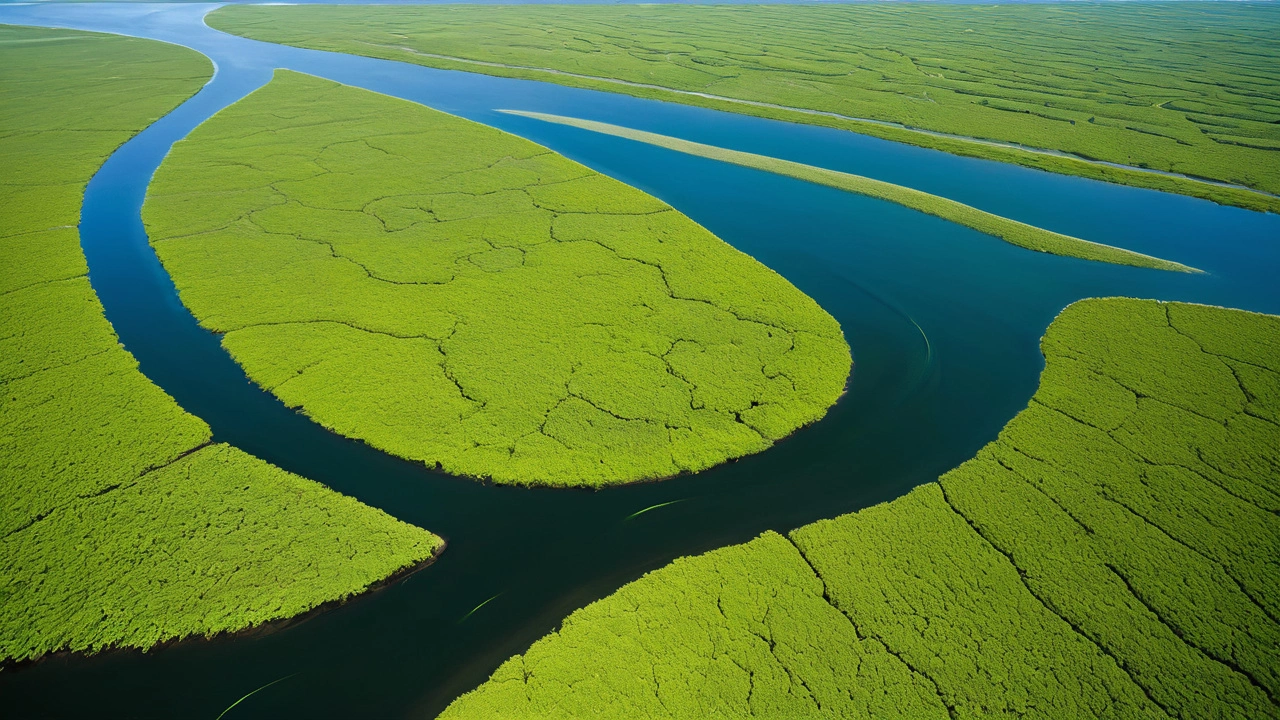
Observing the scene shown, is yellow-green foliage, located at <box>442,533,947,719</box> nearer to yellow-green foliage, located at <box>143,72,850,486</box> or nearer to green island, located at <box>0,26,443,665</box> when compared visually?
yellow-green foliage, located at <box>143,72,850,486</box>

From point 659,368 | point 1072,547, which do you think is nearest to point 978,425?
point 1072,547

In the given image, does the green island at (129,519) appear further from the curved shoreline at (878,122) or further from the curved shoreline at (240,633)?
the curved shoreline at (878,122)

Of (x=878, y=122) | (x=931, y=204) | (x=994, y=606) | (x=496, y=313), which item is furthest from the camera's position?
(x=878, y=122)

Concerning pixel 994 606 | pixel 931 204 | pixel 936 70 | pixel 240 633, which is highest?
pixel 936 70

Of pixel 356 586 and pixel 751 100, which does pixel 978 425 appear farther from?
pixel 751 100

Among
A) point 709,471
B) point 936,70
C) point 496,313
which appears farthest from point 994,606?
point 936,70

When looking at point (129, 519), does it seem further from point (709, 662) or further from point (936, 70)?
point (936, 70)

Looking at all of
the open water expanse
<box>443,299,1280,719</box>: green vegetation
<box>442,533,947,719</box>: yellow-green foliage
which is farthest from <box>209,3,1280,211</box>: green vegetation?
<box>442,533,947,719</box>: yellow-green foliage
